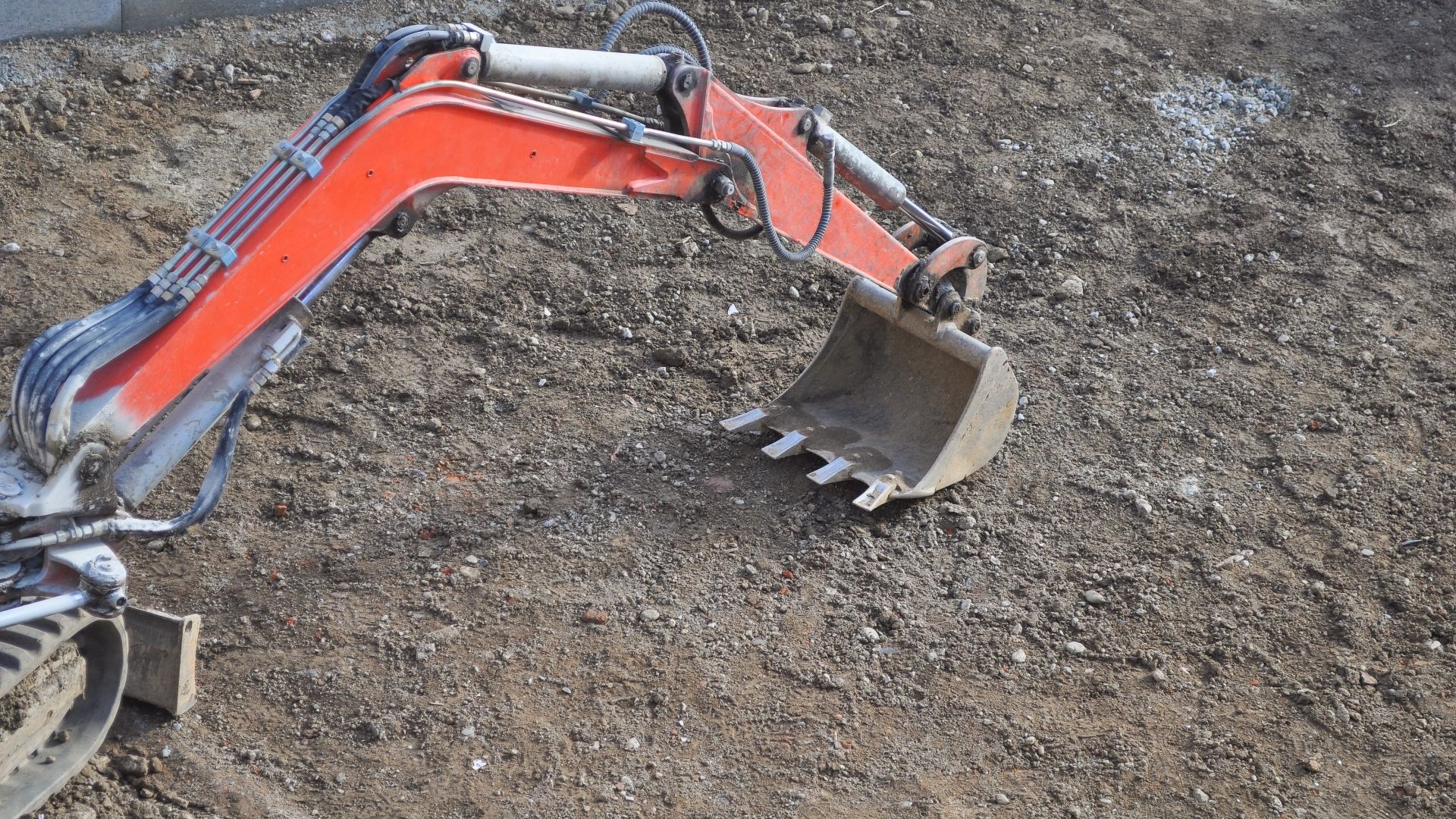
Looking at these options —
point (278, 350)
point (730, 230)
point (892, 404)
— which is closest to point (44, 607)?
point (278, 350)

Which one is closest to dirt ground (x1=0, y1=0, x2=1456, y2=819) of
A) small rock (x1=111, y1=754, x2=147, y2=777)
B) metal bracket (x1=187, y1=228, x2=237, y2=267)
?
small rock (x1=111, y1=754, x2=147, y2=777)

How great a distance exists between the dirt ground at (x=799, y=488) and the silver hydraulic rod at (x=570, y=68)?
1651 mm

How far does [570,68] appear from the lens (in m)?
3.39

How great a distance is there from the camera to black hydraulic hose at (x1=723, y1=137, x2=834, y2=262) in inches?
153

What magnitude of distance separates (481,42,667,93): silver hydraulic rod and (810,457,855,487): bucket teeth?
5.03 ft

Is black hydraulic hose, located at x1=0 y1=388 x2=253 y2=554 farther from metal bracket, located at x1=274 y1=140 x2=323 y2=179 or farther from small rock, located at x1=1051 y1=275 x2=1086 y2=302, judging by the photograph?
small rock, located at x1=1051 y1=275 x2=1086 y2=302

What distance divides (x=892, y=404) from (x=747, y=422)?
584 mm

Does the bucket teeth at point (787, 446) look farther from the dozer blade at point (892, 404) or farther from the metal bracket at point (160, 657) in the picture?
the metal bracket at point (160, 657)

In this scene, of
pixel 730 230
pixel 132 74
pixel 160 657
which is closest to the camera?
pixel 160 657

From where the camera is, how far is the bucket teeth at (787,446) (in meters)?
4.68

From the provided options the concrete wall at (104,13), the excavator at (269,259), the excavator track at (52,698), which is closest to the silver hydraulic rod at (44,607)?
the excavator at (269,259)

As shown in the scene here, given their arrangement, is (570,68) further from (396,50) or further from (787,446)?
(787,446)

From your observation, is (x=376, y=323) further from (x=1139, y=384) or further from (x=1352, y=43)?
(x=1352, y=43)

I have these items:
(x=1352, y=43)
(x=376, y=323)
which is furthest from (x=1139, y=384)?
(x=1352, y=43)
